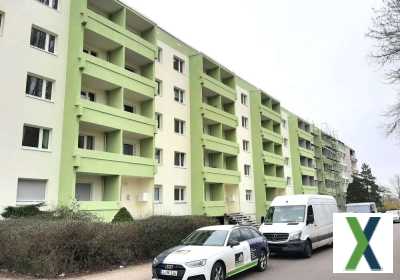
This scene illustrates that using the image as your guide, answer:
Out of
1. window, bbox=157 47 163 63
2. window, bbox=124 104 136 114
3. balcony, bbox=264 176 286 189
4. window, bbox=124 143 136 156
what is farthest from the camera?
balcony, bbox=264 176 286 189

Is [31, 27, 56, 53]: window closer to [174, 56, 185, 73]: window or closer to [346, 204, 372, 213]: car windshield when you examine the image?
[174, 56, 185, 73]: window

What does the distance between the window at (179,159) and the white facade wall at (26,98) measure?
11.1 m

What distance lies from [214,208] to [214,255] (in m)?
19.6

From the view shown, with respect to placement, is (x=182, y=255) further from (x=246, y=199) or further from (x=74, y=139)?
(x=246, y=199)

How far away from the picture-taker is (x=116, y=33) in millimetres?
22562

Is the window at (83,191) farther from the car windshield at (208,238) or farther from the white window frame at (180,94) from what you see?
the white window frame at (180,94)

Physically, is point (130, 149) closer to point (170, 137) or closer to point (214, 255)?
point (170, 137)

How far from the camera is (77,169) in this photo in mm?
18672

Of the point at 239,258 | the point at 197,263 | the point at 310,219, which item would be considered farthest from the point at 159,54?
the point at 197,263

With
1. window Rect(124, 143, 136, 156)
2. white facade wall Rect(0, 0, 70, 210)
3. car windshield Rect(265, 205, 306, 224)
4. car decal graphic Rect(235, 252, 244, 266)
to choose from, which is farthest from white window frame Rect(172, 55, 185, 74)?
car decal graphic Rect(235, 252, 244, 266)

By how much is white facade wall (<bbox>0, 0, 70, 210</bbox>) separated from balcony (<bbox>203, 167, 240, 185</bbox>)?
13164 mm

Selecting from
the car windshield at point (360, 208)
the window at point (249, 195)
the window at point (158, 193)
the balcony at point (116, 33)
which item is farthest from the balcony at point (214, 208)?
the car windshield at point (360, 208)

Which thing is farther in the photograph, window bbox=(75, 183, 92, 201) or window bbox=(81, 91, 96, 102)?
window bbox=(81, 91, 96, 102)

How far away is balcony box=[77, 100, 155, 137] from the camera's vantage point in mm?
19625
